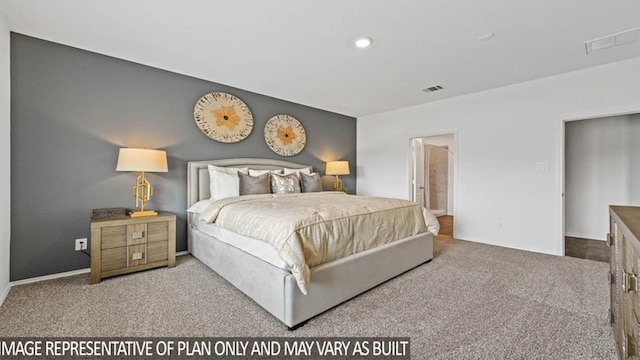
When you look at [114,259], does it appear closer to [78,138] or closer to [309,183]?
[78,138]

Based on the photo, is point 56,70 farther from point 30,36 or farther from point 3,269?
point 3,269

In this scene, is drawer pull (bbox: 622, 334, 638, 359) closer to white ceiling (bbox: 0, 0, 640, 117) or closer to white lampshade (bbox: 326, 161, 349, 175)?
white ceiling (bbox: 0, 0, 640, 117)

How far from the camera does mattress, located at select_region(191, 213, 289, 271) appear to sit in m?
1.93

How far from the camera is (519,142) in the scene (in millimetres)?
3795

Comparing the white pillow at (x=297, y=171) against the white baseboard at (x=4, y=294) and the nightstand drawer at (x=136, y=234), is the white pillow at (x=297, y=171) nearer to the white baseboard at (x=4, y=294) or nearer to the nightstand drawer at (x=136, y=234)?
the nightstand drawer at (x=136, y=234)

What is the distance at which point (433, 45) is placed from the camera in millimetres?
2717

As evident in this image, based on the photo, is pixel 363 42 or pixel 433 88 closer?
pixel 363 42

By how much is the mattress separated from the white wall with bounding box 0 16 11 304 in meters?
1.60

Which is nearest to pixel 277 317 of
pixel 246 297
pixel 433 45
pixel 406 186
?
pixel 246 297

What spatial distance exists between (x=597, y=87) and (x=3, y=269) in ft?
21.0

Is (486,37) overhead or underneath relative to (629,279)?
overhead

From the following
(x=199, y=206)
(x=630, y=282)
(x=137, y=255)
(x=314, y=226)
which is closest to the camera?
(x=630, y=282)

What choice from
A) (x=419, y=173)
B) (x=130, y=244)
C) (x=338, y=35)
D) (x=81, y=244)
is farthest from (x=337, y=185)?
(x=81, y=244)

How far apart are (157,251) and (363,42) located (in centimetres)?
306
